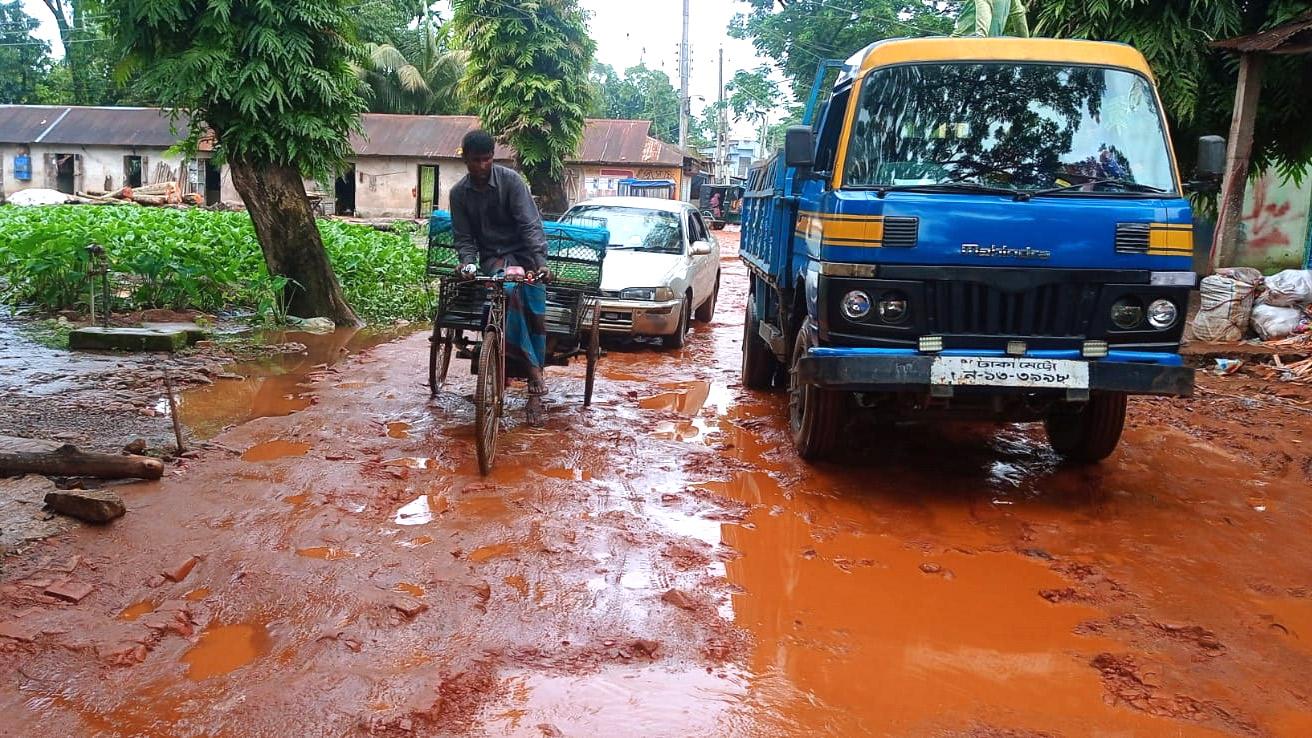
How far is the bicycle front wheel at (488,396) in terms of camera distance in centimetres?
568

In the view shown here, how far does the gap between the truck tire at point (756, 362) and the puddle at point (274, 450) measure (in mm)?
4072

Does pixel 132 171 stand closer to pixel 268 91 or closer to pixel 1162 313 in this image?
pixel 268 91

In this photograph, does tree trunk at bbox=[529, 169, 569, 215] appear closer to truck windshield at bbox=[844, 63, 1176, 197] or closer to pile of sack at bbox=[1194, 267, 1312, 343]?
pile of sack at bbox=[1194, 267, 1312, 343]

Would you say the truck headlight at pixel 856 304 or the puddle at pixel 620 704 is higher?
the truck headlight at pixel 856 304

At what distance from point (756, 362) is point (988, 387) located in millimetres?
3811

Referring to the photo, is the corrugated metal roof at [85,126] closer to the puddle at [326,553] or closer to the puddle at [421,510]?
the puddle at [421,510]

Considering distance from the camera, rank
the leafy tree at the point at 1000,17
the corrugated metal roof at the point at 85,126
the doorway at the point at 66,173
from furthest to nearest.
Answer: the doorway at the point at 66,173, the corrugated metal roof at the point at 85,126, the leafy tree at the point at 1000,17

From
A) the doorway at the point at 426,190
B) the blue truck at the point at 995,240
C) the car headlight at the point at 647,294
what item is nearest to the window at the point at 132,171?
the doorway at the point at 426,190

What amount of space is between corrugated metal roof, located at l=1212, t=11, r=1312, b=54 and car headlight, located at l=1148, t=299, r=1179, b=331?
536cm

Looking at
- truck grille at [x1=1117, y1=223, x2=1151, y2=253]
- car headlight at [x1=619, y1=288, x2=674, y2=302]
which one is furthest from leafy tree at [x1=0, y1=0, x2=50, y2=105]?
truck grille at [x1=1117, y1=223, x2=1151, y2=253]

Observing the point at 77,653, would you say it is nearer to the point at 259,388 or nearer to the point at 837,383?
the point at 837,383

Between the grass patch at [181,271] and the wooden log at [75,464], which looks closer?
the wooden log at [75,464]

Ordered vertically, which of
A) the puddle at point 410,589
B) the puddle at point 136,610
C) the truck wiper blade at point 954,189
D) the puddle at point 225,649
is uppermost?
the truck wiper blade at point 954,189


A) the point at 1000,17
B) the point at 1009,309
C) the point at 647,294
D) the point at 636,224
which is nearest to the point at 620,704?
the point at 1009,309
